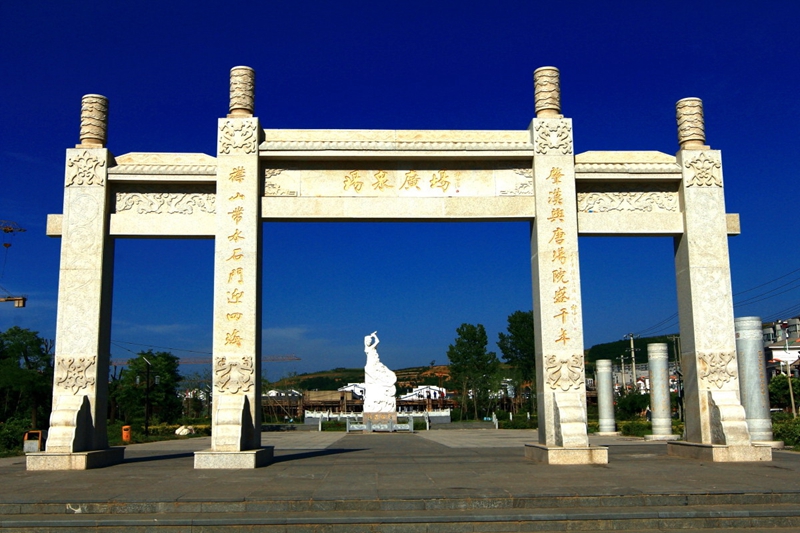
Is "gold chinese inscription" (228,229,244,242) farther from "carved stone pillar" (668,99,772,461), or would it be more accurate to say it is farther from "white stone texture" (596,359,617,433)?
"white stone texture" (596,359,617,433)

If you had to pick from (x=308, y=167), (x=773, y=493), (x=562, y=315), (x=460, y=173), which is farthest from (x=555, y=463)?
(x=308, y=167)

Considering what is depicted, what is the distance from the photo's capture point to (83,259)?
10.8 metres

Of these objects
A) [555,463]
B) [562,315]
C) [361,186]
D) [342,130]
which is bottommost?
[555,463]

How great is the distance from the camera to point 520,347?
47344 millimetres

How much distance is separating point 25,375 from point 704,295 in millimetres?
33929

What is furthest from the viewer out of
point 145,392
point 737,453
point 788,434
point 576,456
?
point 145,392

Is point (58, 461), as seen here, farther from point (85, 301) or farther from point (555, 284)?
point (555, 284)

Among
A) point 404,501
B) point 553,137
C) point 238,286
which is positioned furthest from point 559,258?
point 404,501

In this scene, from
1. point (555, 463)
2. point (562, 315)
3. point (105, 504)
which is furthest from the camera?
→ point (562, 315)

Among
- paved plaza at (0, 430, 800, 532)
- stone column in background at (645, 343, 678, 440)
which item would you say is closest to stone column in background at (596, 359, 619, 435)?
stone column in background at (645, 343, 678, 440)

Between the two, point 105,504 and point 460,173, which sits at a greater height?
point 460,173

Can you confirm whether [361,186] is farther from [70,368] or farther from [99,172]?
[70,368]

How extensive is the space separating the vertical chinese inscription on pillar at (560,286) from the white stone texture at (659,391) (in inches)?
420

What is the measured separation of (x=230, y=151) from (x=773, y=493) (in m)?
8.60
